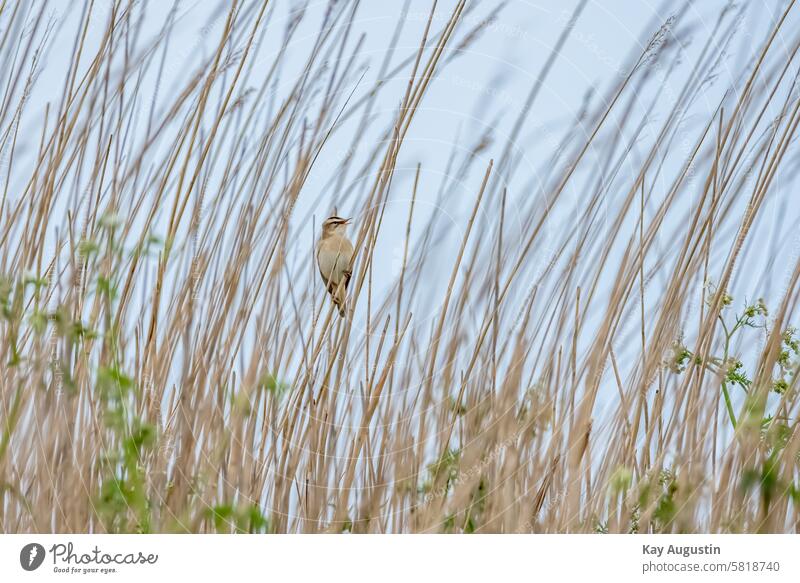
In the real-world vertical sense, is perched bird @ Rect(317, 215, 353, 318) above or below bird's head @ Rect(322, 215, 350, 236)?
below

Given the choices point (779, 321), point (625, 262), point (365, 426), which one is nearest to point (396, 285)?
point (365, 426)

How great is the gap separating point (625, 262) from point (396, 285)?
513mm

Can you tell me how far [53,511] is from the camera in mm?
2066

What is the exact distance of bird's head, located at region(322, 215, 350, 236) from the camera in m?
2.39

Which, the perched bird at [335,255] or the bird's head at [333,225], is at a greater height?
the bird's head at [333,225]

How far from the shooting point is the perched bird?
2.33 metres

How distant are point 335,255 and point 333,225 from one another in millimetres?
81

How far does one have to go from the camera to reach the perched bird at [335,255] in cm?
233

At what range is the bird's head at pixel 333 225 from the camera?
2.39m

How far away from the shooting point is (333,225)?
100 inches

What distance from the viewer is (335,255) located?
257cm
